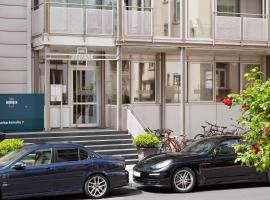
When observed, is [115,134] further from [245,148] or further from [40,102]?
[245,148]

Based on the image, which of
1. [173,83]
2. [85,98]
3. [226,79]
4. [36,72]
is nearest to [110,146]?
[85,98]

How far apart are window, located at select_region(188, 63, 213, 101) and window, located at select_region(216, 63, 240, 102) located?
0.47 m

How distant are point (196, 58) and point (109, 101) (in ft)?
14.3

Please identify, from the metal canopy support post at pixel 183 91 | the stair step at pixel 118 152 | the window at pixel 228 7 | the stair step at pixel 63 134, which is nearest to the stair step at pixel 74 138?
the stair step at pixel 63 134

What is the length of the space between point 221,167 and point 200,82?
10.5 meters

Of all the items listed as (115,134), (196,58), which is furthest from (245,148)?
(196,58)

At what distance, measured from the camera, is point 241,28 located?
23469 millimetres

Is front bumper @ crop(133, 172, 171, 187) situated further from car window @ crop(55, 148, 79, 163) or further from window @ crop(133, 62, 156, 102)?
window @ crop(133, 62, 156, 102)

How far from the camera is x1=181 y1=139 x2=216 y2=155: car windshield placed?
48.8 feet

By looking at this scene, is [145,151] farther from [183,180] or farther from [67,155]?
[67,155]

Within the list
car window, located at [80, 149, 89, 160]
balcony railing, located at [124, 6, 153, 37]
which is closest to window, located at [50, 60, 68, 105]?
balcony railing, located at [124, 6, 153, 37]

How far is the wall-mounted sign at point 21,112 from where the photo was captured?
794 inches

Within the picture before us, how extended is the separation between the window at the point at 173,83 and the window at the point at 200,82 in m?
0.60

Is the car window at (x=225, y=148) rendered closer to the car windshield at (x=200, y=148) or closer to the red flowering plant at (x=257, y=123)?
the car windshield at (x=200, y=148)
